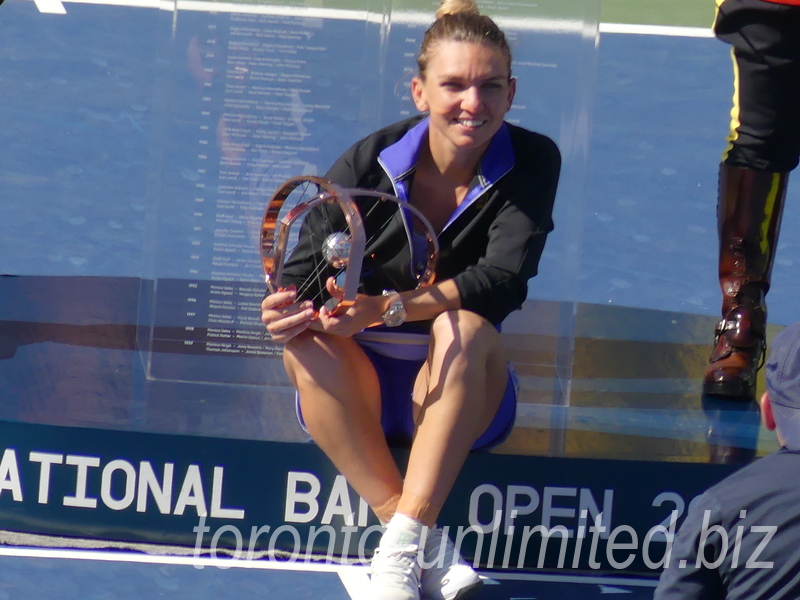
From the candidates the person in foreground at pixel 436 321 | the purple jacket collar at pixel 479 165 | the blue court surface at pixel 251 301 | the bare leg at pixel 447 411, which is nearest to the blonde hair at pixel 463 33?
the person in foreground at pixel 436 321

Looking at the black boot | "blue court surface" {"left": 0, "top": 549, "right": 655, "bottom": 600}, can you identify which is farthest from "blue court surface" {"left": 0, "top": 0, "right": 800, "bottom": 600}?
the black boot

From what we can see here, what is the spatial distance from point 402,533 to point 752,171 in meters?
1.38

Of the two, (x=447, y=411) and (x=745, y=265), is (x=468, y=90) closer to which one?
(x=447, y=411)

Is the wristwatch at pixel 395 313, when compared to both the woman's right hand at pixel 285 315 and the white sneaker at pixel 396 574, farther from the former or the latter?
the white sneaker at pixel 396 574

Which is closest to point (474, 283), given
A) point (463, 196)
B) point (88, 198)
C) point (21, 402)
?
point (463, 196)

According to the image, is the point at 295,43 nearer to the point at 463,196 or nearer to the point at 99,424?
the point at 463,196

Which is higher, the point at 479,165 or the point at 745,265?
the point at 479,165

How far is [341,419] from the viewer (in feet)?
7.66

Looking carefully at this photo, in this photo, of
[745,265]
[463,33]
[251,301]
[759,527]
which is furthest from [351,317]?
[745,265]

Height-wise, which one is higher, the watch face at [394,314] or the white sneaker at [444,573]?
the watch face at [394,314]

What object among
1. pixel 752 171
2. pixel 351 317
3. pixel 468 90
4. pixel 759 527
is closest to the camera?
pixel 759 527

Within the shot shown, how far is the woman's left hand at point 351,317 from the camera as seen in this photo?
7.52 ft

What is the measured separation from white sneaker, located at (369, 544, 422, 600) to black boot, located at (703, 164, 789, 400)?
3.58ft
